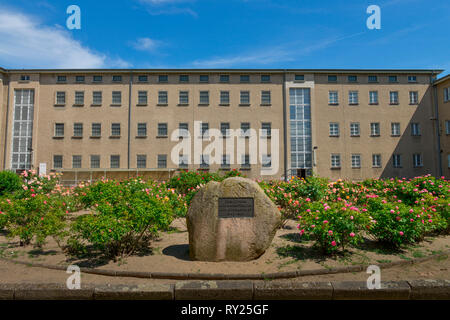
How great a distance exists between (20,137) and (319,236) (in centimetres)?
3464

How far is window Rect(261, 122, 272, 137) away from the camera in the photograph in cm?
3108

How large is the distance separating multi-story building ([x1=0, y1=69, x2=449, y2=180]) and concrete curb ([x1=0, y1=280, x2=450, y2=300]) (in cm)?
2540

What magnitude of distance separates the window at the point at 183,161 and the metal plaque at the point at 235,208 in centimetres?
2415

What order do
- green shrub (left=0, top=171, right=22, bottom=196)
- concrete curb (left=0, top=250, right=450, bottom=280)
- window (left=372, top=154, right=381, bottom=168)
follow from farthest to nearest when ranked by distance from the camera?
window (left=372, top=154, right=381, bottom=168) < green shrub (left=0, top=171, right=22, bottom=196) < concrete curb (left=0, top=250, right=450, bottom=280)

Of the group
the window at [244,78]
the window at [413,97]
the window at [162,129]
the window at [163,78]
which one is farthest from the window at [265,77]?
the window at [413,97]

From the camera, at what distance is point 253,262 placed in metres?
6.45

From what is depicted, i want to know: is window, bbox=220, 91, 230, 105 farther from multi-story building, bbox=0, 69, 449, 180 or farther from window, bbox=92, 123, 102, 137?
window, bbox=92, 123, 102, 137

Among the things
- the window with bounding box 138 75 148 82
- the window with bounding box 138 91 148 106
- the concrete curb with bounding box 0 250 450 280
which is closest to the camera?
the concrete curb with bounding box 0 250 450 280

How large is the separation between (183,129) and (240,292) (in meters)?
27.2

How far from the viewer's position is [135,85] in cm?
3152

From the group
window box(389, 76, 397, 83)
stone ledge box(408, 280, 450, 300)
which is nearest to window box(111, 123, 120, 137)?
stone ledge box(408, 280, 450, 300)

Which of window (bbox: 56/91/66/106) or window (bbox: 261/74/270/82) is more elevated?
window (bbox: 261/74/270/82)

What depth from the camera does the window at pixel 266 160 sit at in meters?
30.6
